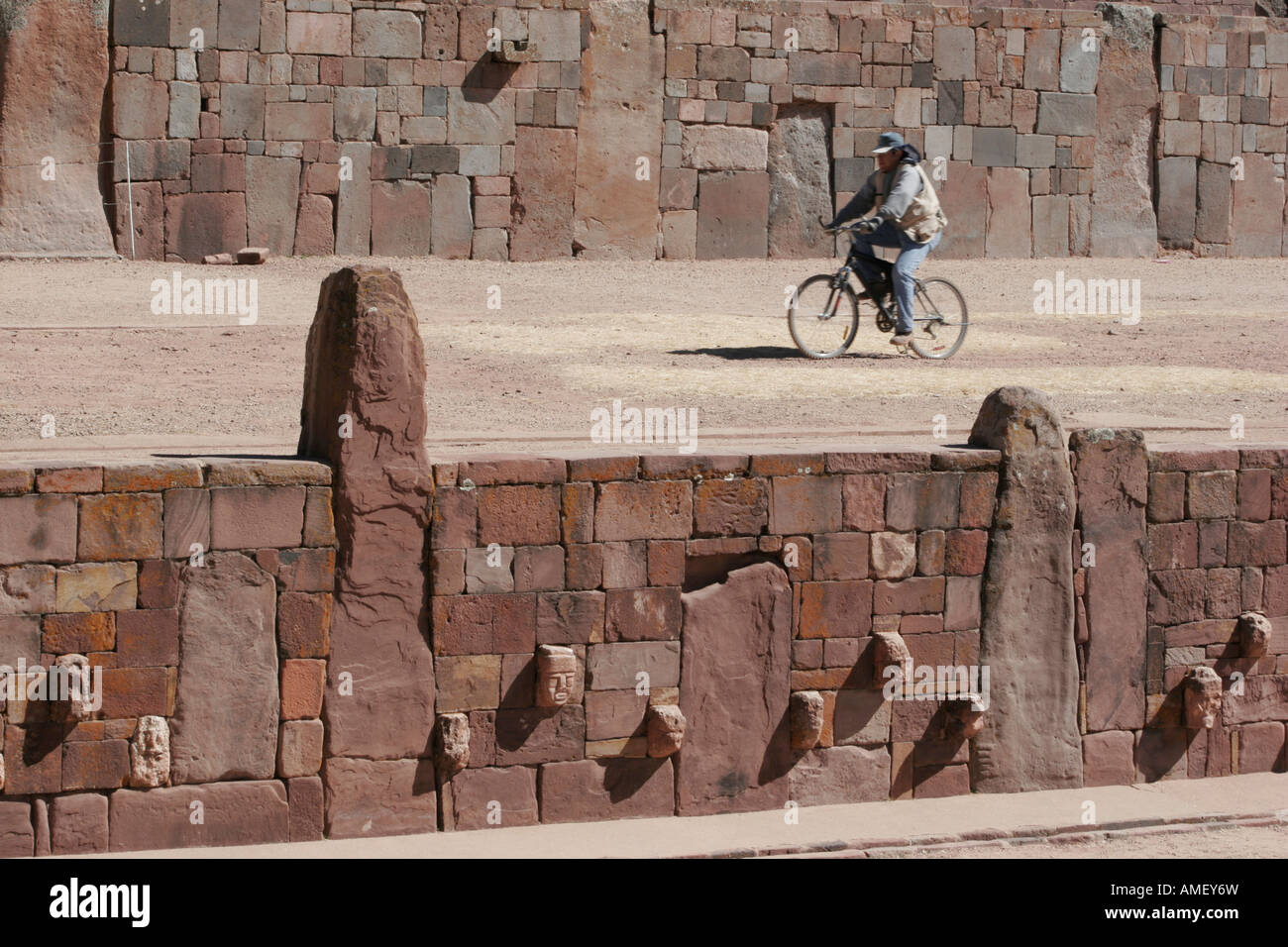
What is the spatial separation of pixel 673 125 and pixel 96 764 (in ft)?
42.5

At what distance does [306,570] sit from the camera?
27.1 feet

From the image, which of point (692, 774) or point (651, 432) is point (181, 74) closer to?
point (651, 432)

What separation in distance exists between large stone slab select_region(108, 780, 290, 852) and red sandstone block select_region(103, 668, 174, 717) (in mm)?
381

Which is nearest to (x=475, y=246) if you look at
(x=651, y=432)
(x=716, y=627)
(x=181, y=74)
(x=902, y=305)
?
(x=181, y=74)

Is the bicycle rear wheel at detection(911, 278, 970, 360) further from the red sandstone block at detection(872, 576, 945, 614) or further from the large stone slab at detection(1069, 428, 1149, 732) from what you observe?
the red sandstone block at detection(872, 576, 945, 614)

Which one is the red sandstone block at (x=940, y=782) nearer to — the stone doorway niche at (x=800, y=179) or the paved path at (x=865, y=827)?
the paved path at (x=865, y=827)

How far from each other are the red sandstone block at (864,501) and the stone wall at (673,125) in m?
10.3

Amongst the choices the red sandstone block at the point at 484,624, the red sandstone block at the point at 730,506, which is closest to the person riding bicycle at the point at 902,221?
the red sandstone block at the point at 730,506

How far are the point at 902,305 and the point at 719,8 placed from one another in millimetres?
6834

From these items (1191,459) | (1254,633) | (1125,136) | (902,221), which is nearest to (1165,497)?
(1191,459)

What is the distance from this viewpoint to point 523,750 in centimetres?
876

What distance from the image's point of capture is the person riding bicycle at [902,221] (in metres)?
13.9

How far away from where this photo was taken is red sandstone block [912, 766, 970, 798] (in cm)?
955

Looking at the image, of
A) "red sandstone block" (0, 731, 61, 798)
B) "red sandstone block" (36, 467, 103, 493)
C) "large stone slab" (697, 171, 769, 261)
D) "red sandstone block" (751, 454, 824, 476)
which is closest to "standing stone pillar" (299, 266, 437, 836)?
"red sandstone block" (36, 467, 103, 493)
